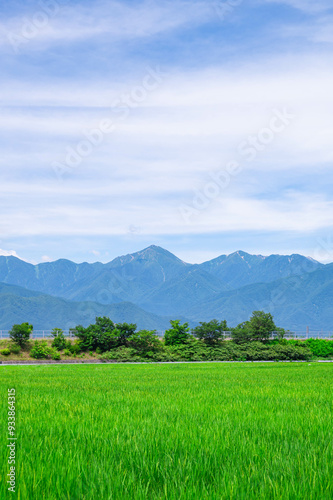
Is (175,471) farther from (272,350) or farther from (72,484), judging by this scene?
(272,350)

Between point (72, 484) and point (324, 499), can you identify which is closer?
point (324, 499)

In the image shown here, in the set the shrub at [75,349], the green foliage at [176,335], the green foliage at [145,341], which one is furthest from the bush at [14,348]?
the green foliage at [176,335]

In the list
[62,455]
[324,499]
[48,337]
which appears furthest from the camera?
[48,337]

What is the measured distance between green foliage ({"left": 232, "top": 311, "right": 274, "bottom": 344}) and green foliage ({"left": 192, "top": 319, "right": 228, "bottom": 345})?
1531 mm

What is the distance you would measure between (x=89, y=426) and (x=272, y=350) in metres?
37.1

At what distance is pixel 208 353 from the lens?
39.7 metres

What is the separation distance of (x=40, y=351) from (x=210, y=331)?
1514cm

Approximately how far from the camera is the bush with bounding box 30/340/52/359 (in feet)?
125

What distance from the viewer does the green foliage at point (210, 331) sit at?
42969 mm

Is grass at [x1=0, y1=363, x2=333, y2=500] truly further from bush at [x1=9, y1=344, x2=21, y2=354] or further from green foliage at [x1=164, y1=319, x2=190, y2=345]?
green foliage at [x1=164, y1=319, x2=190, y2=345]

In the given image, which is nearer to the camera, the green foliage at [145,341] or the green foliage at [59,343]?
the green foliage at [59,343]

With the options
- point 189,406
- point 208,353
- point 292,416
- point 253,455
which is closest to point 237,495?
point 253,455

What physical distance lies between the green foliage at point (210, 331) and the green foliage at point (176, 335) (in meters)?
1.09

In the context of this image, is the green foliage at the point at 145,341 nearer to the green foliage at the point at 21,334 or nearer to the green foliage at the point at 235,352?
the green foliage at the point at 235,352
